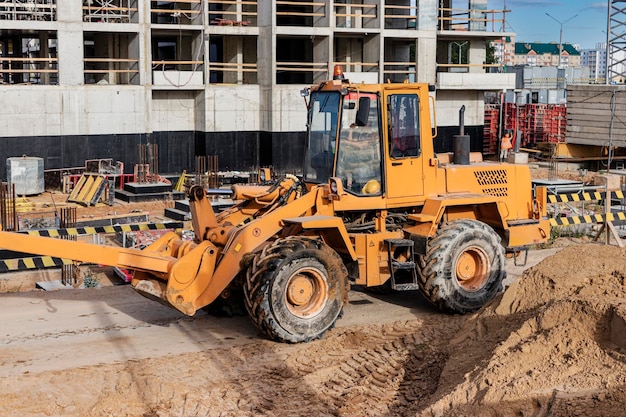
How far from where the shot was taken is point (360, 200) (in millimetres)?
12242

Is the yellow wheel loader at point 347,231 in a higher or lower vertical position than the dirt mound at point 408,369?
higher

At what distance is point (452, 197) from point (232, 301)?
11.5ft

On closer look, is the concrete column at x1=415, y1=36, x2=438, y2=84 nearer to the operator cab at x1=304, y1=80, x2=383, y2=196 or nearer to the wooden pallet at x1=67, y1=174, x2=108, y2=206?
the wooden pallet at x1=67, y1=174, x2=108, y2=206

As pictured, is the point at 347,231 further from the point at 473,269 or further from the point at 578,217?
the point at 578,217

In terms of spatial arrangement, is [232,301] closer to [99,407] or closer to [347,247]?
[347,247]

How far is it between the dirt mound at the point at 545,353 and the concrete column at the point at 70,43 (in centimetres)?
2495

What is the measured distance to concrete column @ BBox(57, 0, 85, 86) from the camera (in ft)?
107

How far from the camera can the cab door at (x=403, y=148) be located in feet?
40.4

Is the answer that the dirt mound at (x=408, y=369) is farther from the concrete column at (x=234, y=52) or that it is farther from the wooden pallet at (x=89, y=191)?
the concrete column at (x=234, y=52)

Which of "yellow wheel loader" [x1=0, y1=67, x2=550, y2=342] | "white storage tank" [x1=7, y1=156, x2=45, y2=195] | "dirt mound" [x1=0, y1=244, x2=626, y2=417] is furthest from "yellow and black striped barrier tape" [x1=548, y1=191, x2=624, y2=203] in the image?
"white storage tank" [x1=7, y1=156, x2=45, y2=195]

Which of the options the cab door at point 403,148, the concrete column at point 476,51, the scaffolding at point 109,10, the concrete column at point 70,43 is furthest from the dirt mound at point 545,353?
the concrete column at point 476,51

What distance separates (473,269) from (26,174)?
2077 centimetres

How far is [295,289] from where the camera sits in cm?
1129

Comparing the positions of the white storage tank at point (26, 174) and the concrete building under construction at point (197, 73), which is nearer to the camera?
the white storage tank at point (26, 174)
